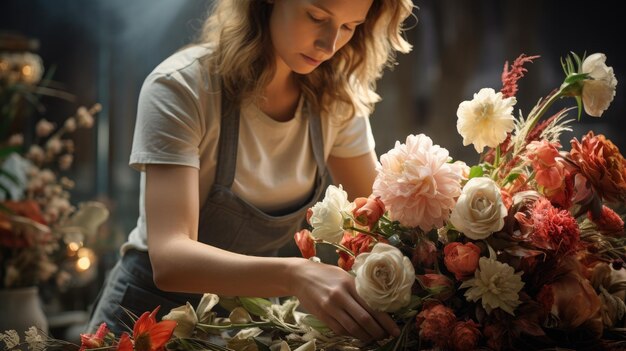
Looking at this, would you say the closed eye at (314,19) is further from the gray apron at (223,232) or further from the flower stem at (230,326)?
the flower stem at (230,326)

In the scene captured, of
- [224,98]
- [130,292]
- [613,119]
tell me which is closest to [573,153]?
[224,98]

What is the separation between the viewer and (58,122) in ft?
11.4

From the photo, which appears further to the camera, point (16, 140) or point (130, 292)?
point (16, 140)

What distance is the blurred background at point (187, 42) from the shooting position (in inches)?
94.0

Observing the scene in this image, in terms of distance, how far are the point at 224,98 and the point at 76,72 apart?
2.32 metres

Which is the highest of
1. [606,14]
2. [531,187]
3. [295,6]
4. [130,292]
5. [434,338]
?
[606,14]

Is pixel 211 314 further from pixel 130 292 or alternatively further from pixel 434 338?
pixel 130 292

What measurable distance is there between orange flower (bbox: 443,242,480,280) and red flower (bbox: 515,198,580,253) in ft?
0.23

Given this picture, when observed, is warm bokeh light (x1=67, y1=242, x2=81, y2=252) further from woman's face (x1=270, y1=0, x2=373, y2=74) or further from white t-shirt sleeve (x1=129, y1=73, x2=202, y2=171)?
woman's face (x1=270, y1=0, x2=373, y2=74)

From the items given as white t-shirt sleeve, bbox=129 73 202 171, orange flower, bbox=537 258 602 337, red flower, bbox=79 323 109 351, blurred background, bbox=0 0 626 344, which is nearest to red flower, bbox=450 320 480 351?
orange flower, bbox=537 258 602 337

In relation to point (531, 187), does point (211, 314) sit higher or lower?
lower

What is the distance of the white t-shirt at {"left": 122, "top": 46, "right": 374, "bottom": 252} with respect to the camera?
1.29 metres

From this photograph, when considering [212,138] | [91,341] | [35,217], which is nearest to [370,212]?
[91,341]

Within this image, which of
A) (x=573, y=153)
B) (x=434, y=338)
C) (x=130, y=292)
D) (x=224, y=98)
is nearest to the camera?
(x=434, y=338)
